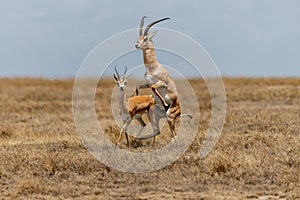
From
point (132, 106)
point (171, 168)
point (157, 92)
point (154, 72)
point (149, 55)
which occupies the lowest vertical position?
point (171, 168)

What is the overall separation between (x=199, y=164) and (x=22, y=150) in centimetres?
367

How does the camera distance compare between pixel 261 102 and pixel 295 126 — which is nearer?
pixel 295 126

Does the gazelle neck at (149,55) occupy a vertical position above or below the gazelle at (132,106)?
above

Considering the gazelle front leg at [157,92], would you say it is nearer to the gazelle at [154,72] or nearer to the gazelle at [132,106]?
the gazelle at [154,72]

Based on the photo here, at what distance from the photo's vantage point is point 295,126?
598 inches

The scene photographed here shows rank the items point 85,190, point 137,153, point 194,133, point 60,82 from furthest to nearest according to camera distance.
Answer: point 60,82 < point 194,133 < point 137,153 < point 85,190

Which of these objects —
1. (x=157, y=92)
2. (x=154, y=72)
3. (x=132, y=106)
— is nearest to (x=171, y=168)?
(x=157, y=92)

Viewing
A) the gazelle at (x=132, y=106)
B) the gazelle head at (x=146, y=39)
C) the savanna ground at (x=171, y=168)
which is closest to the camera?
the savanna ground at (x=171, y=168)

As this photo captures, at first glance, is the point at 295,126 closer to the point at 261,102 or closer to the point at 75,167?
the point at 75,167

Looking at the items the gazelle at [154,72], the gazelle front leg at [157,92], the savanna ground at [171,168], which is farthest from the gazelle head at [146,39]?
the savanna ground at [171,168]

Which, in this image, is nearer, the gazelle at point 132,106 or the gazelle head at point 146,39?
the gazelle head at point 146,39

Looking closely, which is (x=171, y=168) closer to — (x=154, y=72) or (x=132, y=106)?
(x=154, y=72)

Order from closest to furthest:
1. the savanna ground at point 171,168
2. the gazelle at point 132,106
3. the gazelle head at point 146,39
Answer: the savanna ground at point 171,168 < the gazelle head at point 146,39 < the gazelle at point 132,106

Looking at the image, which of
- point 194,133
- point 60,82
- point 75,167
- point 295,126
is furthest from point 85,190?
point 60,82
